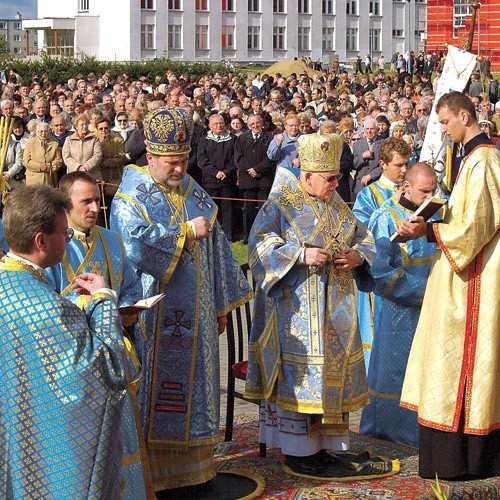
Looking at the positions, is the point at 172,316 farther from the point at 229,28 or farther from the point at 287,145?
the point at 229,28

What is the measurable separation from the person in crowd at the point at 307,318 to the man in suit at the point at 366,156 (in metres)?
8.10

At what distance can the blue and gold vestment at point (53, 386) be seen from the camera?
14.7 feet

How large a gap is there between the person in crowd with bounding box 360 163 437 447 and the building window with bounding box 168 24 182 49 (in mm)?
73611

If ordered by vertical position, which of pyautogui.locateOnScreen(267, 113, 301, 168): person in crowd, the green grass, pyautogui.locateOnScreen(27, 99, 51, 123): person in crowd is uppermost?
pyautogui.locateOnScreen(27, 99, 51, 123): person in crowd

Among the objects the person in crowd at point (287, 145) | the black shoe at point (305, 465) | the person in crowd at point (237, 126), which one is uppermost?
the person in crowd at point (237, 126)

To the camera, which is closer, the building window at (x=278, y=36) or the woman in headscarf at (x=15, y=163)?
the woman in headscarf at (x=15, y=163)

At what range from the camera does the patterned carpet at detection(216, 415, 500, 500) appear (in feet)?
20.5

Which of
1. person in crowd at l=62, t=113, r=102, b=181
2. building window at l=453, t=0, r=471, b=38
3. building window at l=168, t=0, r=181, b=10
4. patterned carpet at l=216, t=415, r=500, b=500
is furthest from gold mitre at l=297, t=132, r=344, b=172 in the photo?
building window at l=168, t=0, r=181, b=10

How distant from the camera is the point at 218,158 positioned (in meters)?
15.5

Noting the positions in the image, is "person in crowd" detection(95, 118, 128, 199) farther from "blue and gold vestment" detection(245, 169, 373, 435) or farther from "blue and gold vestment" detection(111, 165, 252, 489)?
"blue and gold vestment" detection(111, 165, 252, 489)

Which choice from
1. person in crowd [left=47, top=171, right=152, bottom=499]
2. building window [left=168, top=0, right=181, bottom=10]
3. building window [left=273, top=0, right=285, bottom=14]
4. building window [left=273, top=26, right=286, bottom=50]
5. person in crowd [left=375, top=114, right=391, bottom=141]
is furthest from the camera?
building window [left=273, top=0, right=285, bottom=14]

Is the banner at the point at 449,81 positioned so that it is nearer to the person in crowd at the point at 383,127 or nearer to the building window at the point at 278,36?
the person in crowd at the point at 383,127

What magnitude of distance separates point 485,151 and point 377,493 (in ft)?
6.26

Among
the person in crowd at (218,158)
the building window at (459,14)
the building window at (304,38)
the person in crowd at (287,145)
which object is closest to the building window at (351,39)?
the building window at (304,38)
